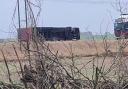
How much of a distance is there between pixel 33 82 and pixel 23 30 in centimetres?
79

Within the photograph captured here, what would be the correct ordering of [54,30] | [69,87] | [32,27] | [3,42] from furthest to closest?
[54,30], [3,42], [32,27], [69,87]

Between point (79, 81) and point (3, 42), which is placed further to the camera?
point (3, 42)

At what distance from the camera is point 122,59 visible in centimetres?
530

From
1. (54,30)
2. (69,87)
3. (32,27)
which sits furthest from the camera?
(54,30)

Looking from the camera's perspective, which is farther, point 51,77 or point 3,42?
point 3,42

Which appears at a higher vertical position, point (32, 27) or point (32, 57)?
point (32, 27)

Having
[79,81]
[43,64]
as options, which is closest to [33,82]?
[43,64]

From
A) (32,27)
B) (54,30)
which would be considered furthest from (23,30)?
(54,30)

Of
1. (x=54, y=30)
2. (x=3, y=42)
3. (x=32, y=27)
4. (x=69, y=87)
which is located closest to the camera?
(x=69, y=87)

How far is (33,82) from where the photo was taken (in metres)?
4.90

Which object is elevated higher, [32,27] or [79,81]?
[32,27]

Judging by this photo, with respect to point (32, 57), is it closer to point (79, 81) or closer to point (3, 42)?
point (79, 81)

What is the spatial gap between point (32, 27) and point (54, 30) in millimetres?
35113

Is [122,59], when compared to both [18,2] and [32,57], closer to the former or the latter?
[32,57]
